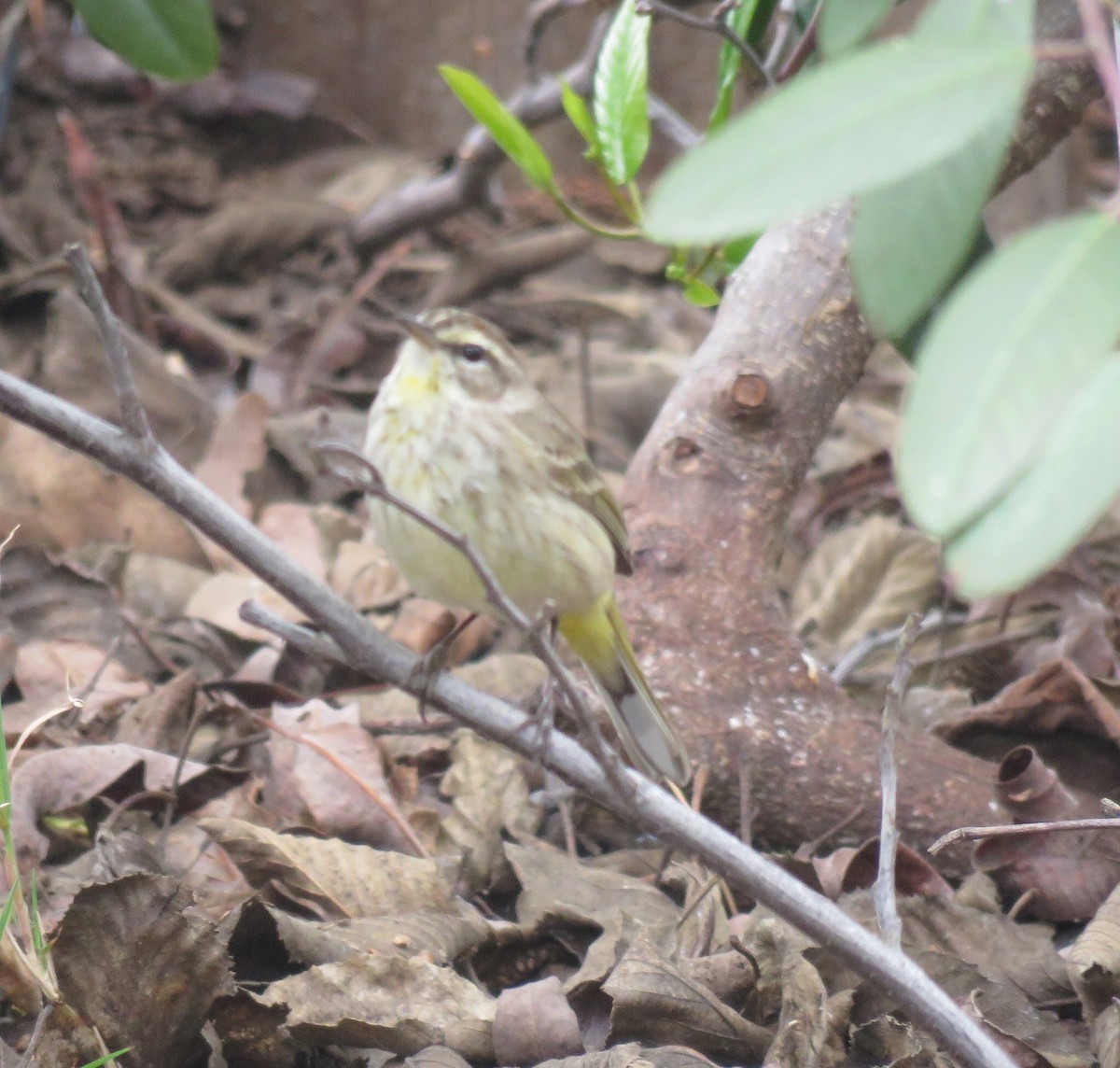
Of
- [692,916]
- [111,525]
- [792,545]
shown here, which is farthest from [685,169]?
[792,545]

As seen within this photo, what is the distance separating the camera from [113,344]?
1919 millimetres

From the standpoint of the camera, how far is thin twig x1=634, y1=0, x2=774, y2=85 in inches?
111

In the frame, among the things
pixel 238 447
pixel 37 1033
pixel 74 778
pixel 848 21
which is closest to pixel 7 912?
pixel 37 1033

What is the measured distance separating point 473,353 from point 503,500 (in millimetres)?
416

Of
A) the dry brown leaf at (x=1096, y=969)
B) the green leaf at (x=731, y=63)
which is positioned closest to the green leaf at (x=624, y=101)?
the green leaf at (x=731, y=63)

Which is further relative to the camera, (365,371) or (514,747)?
(365,371)

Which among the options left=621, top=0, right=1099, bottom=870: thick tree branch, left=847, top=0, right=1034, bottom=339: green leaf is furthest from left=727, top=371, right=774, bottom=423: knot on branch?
left=847, top=0, right=1034, bottom=339: green leaf

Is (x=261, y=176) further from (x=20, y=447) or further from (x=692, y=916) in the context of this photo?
(x=692, y=916)

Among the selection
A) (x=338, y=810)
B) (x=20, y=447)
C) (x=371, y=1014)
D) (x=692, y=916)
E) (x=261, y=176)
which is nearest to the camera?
(x=371, y=1014)

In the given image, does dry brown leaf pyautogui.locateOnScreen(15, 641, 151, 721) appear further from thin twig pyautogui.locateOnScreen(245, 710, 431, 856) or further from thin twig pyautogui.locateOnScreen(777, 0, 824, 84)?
thin twig pyautogui.locateOnScreen(777, 0, 824, 84)

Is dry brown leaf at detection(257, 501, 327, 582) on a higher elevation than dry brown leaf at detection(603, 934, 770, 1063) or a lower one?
lower

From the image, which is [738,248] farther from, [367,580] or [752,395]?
[367,580]

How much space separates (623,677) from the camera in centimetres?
336

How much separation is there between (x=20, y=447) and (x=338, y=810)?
71.8 inches
